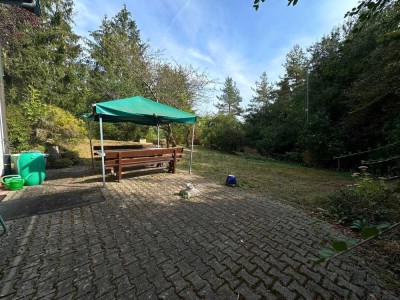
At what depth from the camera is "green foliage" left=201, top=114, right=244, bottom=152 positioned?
17.5m

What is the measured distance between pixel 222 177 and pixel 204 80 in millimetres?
8344

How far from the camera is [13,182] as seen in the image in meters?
4.66

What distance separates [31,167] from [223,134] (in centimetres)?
1411

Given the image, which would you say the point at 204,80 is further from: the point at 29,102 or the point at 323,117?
the point at 29,102

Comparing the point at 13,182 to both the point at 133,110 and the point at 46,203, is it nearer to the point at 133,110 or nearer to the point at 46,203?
the point at 46,203

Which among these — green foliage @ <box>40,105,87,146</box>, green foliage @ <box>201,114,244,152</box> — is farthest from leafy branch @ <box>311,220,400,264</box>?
green foliage @ <box>201,114,244,152</box>

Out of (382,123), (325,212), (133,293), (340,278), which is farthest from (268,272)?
(382,123)

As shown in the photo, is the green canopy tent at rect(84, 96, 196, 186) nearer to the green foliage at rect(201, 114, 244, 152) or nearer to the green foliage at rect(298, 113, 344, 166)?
the green foliage at rect(298, 113, 344, 166)

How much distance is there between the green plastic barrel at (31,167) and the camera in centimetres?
502

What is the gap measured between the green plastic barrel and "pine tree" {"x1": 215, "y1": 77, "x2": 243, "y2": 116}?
37.7 meters

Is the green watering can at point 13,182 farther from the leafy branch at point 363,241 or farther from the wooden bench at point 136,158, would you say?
the leafy branch at point 363,241

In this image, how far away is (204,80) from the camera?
13.3m

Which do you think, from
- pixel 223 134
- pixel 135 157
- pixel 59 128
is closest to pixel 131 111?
pixel 135 157

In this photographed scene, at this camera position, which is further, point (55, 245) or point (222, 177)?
point (222, 177)
